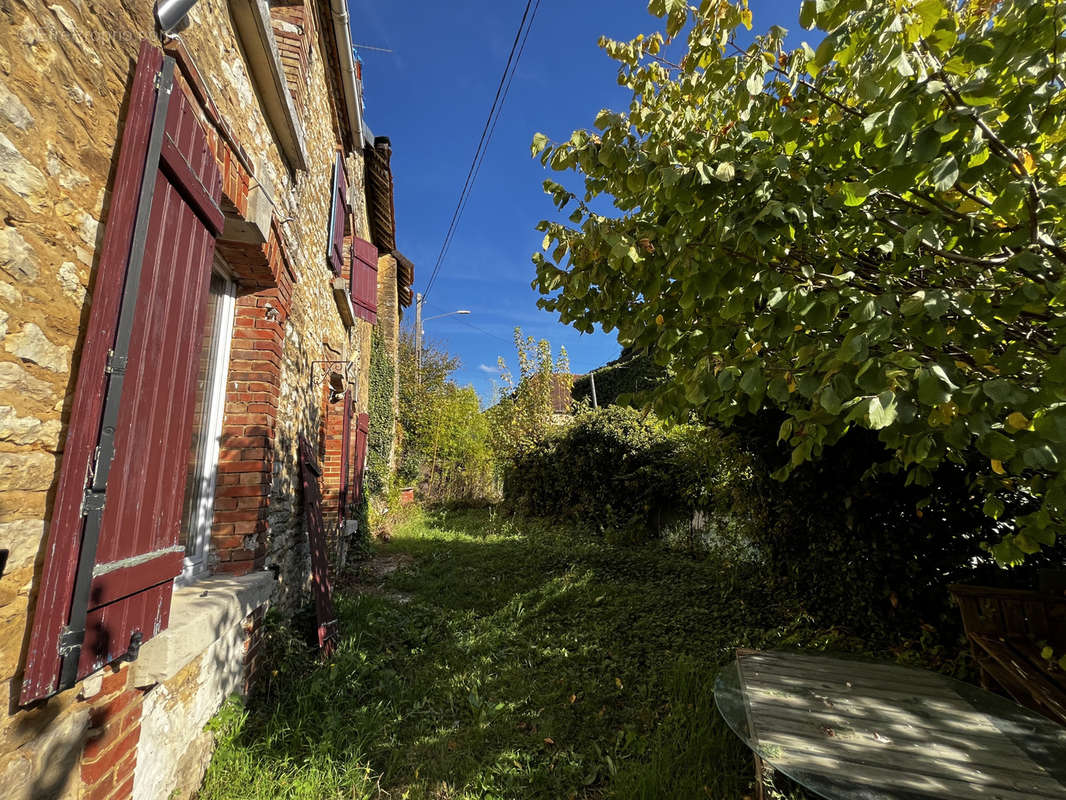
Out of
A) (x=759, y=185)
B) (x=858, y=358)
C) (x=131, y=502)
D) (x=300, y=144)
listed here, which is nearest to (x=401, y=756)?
(x=131, y=502)

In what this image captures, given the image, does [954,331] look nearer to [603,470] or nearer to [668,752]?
[668,752]

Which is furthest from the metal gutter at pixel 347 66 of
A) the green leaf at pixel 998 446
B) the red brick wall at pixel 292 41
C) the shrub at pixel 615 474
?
the green leaf at pixel 998 446

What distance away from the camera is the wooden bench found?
9.40ft

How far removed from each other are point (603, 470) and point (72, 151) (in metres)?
8.85

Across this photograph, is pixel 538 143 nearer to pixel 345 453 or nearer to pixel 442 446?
pixel 345 453

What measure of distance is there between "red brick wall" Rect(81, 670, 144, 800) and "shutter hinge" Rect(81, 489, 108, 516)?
644 millimetres

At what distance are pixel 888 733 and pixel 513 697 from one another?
2.25 meters

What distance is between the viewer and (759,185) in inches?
71.7

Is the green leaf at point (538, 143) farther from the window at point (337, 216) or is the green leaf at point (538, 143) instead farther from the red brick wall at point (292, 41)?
the window at point (337, 216)

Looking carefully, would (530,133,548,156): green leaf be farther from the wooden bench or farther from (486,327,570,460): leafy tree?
(486,327,570,460): leafy tree

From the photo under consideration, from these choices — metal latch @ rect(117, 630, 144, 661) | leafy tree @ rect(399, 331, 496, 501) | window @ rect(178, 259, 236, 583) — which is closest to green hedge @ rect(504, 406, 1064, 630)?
metal latch @ rect(117, 630, 144, 661)

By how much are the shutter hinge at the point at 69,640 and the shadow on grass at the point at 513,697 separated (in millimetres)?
1462

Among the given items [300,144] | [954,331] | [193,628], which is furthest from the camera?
[300,144]

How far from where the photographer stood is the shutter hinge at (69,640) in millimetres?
1387
